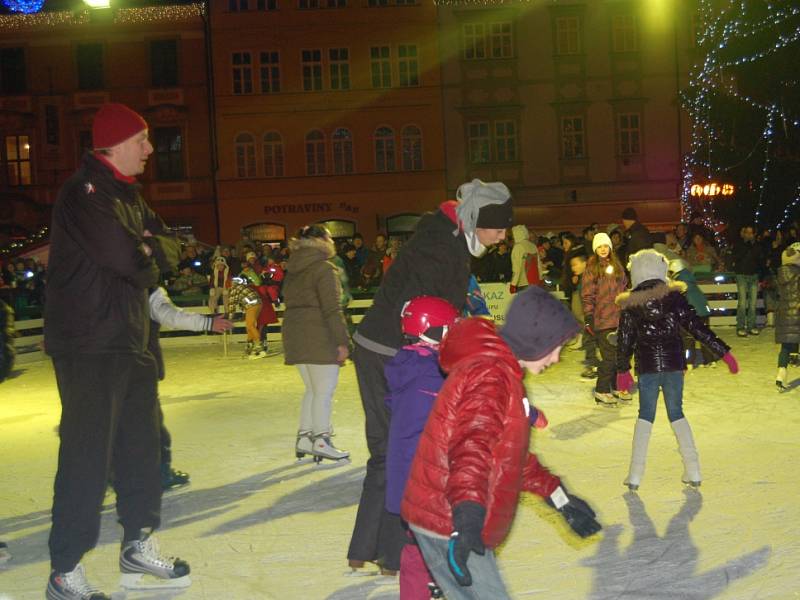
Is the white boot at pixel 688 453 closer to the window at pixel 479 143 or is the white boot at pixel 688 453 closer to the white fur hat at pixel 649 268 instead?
the white fur hat at pixel 649 268

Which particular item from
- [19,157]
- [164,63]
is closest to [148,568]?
[164,63]

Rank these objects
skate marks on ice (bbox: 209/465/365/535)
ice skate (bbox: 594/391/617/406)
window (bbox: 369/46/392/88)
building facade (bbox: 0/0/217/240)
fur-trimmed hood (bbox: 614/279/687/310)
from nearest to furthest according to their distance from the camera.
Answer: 1. skate marks on ice (bbox: 209/465/365/535)
2. fur-trimmed hood (bbox: 614/279/687/310)
3. ice skate (bbox: 594/391/617/406)
4. window (bbox: 369/46/392/88)
5. building facade (bbox: 0/0/217/240)

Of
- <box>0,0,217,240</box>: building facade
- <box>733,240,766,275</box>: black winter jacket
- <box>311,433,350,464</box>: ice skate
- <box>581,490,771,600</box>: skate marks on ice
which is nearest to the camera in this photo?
<box>581,490,771,600</box>: skate marks on ice

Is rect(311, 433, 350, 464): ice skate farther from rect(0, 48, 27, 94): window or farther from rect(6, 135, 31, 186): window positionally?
rect(0, 48, 27, 94): window

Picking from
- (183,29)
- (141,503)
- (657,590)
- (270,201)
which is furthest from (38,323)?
(183,29)

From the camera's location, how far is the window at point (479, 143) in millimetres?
35344

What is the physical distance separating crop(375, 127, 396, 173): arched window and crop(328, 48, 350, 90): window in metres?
1.94

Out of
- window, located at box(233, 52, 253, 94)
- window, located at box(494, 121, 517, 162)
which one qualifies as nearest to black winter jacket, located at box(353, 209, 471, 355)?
A: window, located at box(494, 121, 517, 162)

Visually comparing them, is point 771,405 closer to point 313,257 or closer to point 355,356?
point 313,257

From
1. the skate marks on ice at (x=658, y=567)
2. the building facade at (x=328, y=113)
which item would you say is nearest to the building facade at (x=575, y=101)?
the building facade at (x=328, y=113)

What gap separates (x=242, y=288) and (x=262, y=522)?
9.46m

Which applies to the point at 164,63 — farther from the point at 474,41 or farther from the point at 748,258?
the point at 748,258

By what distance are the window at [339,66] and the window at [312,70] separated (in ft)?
1.38

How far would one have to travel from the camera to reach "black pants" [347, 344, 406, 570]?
186 inches
